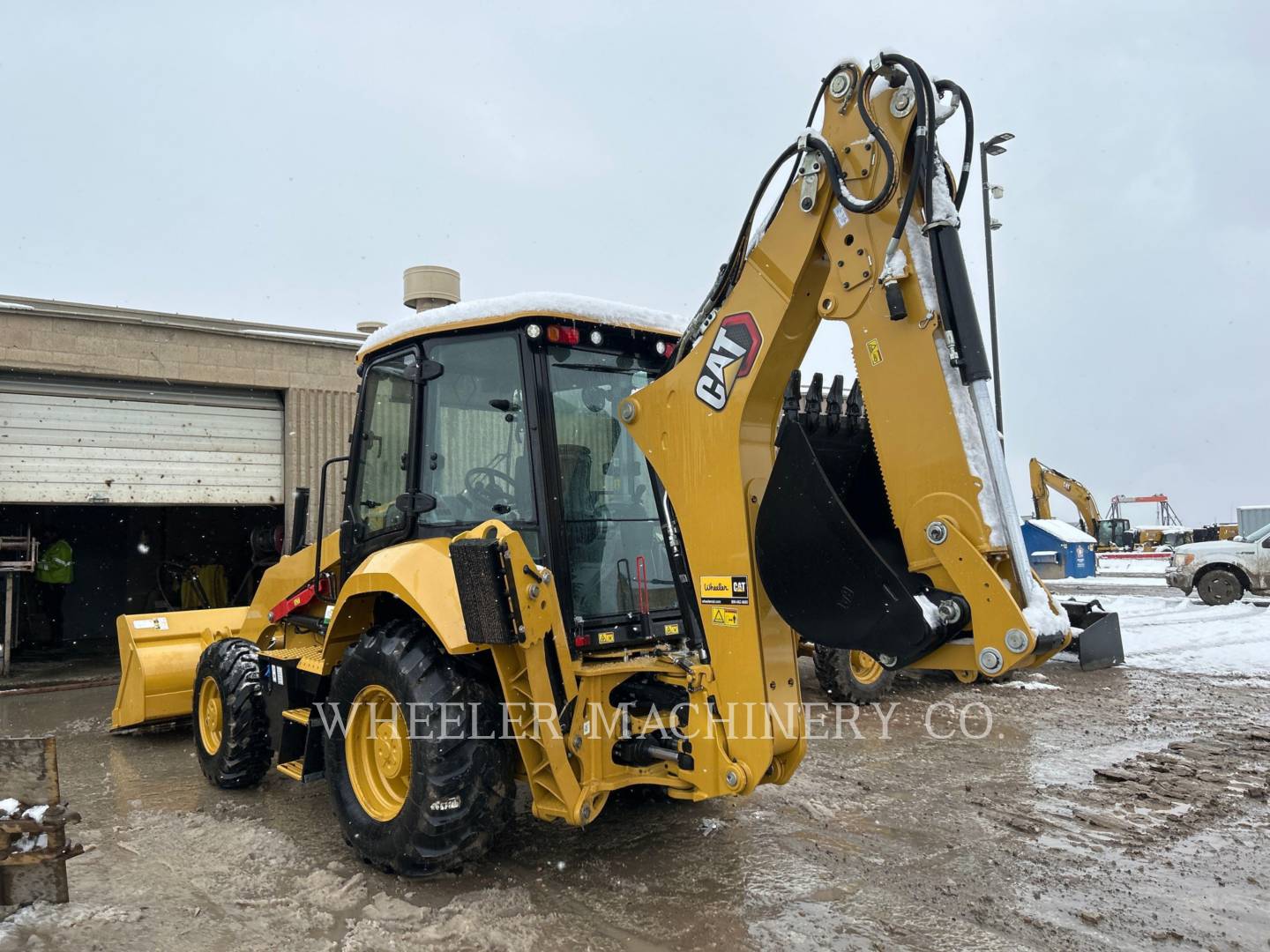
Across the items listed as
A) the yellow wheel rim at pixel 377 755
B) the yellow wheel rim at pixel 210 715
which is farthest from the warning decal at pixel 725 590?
the yellow wheel rim at pixel 210 715

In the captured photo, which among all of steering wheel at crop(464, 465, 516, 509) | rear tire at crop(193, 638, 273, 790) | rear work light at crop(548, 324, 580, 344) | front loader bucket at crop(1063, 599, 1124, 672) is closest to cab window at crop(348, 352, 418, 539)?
steering wheel at crop(464, 465, 516, 509)

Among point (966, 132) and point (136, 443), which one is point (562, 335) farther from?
point (136, 443)

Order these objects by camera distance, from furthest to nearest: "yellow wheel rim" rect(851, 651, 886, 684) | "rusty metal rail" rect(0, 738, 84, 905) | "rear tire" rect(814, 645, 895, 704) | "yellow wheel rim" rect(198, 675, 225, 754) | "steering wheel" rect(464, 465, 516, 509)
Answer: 1. "yellow wheel rim" rect(851, 651, 886, 684)
2. "rear tire" rect(814, 645, 895, 704)
3. "yellow wheel rim" rect(198, 675, 225, 754)
4. "steering wheel" rect(464, 465, 516, 509)
5. "rusty metal rail" rect(0, 738, 84, 905)

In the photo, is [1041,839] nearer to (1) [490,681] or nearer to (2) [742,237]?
(1) [490,681]

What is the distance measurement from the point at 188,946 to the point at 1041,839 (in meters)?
3.79

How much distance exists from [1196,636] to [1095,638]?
135 inches

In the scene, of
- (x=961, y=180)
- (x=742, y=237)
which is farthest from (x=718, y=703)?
(x=961, y=180)

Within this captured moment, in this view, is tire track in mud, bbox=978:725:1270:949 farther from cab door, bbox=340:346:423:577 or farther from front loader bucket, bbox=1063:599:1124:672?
front loader bucket, bbox=1063:599:1124:672

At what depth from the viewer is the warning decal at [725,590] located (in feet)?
10.9

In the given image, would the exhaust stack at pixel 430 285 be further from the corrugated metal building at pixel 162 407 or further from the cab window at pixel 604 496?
the cab window at pixel 604 496

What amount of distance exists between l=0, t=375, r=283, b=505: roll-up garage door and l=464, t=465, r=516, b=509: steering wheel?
7.17 metres

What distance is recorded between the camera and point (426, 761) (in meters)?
3.56

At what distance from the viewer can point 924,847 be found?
4.24 meters

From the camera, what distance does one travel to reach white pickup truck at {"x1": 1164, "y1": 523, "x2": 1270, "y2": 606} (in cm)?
1515
